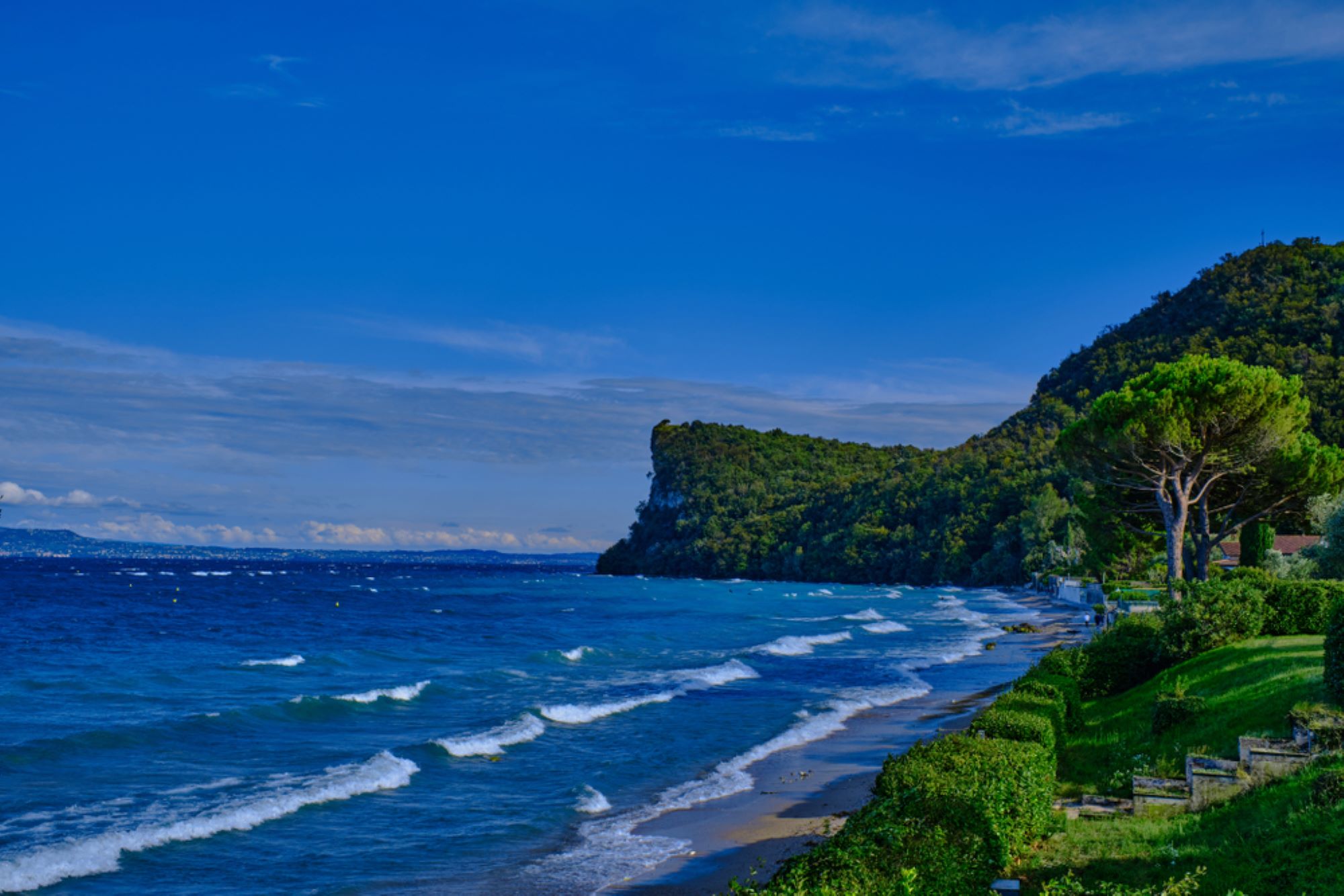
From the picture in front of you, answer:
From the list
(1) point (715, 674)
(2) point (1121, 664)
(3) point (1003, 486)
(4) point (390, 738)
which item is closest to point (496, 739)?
(4) point (390, 738)

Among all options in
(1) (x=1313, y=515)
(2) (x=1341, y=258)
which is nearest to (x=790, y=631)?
Result: (1) (x=1313, y=515)

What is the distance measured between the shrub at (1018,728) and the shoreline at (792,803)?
8.85 feet

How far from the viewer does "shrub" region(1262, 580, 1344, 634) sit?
66.6ft

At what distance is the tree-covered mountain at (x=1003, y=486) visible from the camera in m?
85.4

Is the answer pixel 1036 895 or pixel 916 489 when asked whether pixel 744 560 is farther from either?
pixel 1036 895

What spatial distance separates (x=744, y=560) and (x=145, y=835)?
154300mm

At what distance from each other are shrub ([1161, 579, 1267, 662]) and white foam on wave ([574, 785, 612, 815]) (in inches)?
489

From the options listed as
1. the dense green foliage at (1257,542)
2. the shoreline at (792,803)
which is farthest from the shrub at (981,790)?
the dense green foliage at (1257,542)

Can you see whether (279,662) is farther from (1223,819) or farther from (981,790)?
(1223,819)

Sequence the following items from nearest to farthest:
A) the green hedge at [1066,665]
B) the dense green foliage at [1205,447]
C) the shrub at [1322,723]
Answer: the shrub at [1322,723] < the green hedge at [1066,665] < the dense green foliage at [1205,447]

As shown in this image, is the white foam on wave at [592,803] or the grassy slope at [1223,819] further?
the white foam on wave at [592,803]

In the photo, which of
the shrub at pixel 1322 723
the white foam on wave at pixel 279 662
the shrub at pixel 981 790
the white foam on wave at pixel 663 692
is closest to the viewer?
the shrub at pixel 981 790

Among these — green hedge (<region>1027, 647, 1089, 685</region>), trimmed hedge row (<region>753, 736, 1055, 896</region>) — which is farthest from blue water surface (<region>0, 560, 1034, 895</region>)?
green hedge (<region>1027, 647, 1089, 685</region>)

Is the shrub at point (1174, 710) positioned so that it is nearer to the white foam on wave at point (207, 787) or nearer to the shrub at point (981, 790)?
the shrub at point (981, 790)
